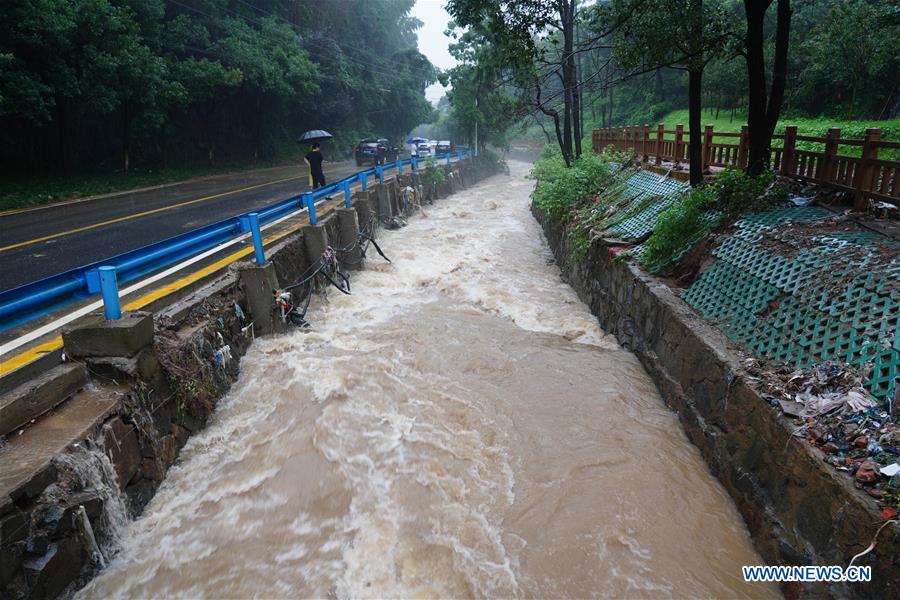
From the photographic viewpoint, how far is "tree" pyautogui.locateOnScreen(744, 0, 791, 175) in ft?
26.3

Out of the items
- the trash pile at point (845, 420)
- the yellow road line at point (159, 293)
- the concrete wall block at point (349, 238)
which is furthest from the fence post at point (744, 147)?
the yellow road line at point (159, 293)

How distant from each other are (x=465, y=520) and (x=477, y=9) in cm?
1279

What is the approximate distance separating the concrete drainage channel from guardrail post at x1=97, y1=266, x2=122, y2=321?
0.11 metres

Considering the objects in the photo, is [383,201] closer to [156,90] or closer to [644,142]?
[644,142]

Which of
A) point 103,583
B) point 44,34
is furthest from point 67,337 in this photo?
point 44,34

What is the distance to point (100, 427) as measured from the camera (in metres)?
3.71

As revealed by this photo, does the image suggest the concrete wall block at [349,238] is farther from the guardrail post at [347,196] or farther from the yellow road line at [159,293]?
the yellow road line at [159,293]

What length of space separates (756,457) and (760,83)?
6.60 m

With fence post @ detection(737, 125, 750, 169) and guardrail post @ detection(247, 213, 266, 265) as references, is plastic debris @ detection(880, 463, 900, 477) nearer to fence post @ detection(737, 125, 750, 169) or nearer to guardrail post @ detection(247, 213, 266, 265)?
guardrail post @ detection(247, 213, 266, 265)

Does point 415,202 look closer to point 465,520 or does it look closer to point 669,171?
point 669,171

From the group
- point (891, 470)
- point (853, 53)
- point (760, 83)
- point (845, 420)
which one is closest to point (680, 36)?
point (760, 83)

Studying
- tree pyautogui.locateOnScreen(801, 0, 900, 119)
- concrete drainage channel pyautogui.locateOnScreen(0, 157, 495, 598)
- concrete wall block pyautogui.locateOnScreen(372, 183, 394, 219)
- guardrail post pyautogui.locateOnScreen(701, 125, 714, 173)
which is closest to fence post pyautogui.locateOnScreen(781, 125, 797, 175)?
guardrail post pyautogui.locateOnScreen(701, 125, 714, 173)

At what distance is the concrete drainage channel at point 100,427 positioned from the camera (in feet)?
9.99

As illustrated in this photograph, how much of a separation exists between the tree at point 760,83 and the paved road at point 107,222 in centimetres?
1012
